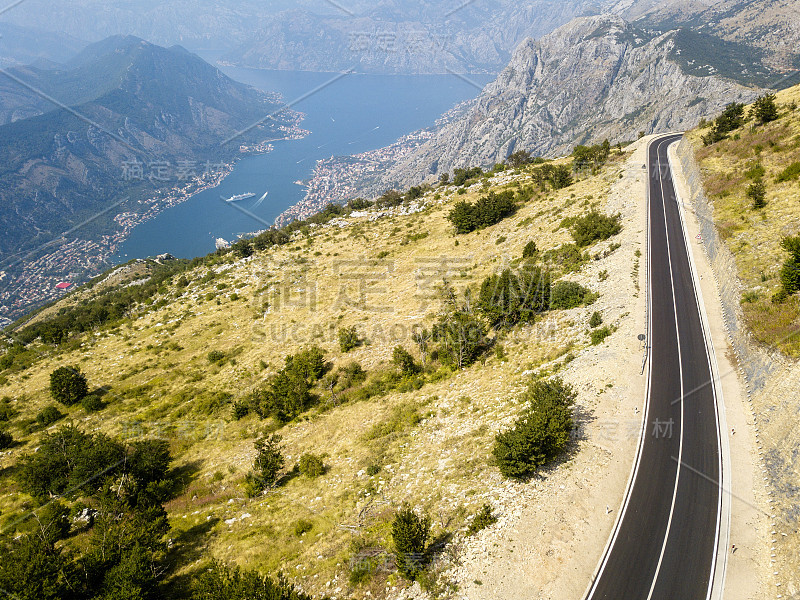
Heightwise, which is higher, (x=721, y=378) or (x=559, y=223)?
(x=559, y=223)

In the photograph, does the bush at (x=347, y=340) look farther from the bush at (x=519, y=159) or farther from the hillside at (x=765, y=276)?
the bush at (x=519, y=159)

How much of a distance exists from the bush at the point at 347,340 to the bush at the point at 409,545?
21.8 meters

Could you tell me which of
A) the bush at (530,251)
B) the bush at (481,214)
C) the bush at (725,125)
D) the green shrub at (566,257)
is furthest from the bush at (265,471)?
the bush at (725,125)

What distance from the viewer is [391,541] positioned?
60.5 ft

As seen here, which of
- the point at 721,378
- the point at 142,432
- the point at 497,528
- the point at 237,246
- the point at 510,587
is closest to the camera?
the point at 510,587

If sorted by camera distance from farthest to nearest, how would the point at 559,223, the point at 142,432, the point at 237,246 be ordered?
the point at 237,246 → the point at 559,223 → the point at 142,432

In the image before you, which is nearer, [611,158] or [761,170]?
[761,170]

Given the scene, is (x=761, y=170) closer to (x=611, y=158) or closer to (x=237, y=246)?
(x=611, y=158)

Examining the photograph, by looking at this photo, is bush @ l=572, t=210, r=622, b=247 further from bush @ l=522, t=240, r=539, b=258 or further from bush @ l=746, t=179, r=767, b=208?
bush @ l=746, t=179, r=767, b=208

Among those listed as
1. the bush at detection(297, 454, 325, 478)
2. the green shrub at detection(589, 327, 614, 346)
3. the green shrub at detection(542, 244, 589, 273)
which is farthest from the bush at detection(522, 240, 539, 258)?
the bush at detection(297, 454, 325, 478)

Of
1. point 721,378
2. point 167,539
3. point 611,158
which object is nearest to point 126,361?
point 167,539

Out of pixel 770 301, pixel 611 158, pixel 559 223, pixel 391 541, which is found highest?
pixel 611 158

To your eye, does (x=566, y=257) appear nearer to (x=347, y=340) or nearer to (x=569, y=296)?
(x=569, y=296)

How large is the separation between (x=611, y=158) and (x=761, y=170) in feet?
121
